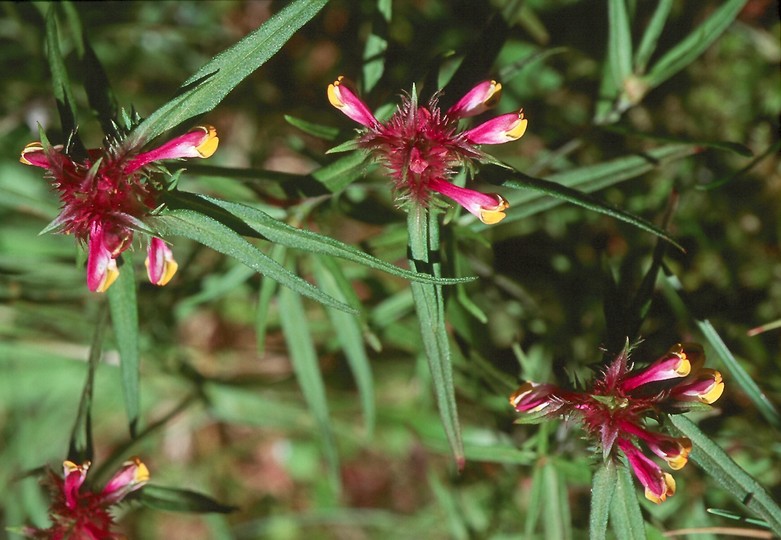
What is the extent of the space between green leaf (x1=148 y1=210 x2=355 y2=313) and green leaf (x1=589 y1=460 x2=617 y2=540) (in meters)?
0.76

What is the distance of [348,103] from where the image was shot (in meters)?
1.63

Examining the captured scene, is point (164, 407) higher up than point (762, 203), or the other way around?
point (762, 203)

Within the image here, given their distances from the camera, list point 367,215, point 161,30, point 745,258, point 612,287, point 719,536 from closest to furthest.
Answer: point 612,287
point 367,215
point 719,536
point 745,258
point 161,30

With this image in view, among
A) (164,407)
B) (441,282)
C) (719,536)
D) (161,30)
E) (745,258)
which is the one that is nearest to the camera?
(441,282)

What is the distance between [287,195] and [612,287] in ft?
3.24

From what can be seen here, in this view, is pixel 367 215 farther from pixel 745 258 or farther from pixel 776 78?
pixel 776 78

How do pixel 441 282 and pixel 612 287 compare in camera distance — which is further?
pixel 612 287

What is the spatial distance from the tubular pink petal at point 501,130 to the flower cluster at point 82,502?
1245mm

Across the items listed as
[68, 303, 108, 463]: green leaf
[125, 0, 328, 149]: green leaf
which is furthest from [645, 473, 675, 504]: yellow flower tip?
[68, 303, 108, 463]: green leaf

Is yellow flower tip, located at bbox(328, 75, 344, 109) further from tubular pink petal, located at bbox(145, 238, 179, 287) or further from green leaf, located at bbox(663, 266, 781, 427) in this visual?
green leaf, located at bbox(663, 266, 781, 427)

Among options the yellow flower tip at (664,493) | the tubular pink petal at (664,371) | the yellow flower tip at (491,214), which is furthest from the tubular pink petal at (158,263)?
the yellow flower tip at (664,493)

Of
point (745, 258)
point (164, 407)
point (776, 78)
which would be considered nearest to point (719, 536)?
point (745, 258)

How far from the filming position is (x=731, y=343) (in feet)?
8.82

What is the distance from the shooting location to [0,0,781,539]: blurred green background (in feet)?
8.13
